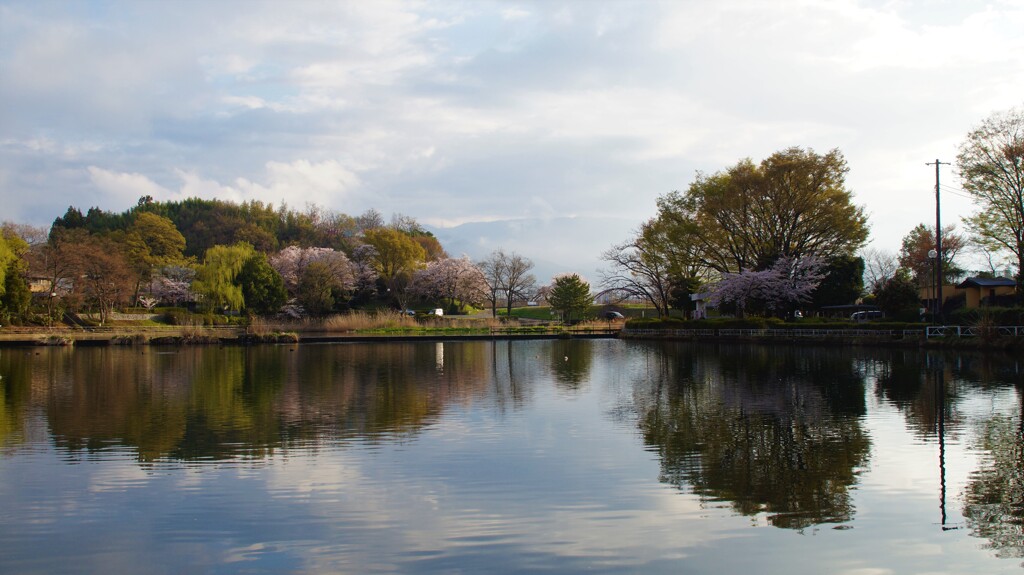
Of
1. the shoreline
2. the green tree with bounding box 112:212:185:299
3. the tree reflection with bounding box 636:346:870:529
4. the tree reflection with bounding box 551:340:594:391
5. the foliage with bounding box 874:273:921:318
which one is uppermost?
the green tree with bounding box 112:212:185:299

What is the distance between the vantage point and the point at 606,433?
13117 mm

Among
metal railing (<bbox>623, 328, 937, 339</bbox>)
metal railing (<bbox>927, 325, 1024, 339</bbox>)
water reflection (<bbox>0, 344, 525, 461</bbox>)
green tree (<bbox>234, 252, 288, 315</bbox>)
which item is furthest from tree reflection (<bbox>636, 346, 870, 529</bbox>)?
green tree (<bbox>234, 252, 288, 315</bbox>)

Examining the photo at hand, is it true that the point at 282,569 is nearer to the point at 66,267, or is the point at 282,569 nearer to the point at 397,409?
the point at 397,409

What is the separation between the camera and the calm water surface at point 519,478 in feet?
22.5

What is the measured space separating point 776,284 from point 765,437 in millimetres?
36074

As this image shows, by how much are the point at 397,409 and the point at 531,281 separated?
223 feet

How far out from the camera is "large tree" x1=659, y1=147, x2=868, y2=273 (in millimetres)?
44344

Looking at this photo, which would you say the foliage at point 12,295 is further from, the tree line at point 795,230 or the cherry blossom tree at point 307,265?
the tree line at point 795,230

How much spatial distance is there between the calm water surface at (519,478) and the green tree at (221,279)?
3730 cm

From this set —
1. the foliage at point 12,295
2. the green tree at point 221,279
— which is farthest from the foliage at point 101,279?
the green tree at point 221,279

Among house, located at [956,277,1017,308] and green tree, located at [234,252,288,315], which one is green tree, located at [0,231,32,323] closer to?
green tree, located at [234,252,288,315]

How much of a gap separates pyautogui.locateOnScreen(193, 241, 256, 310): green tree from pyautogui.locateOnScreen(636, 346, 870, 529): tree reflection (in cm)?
4216

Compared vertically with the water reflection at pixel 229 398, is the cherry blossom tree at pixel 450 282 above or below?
above

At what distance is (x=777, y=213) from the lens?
46.1 m
